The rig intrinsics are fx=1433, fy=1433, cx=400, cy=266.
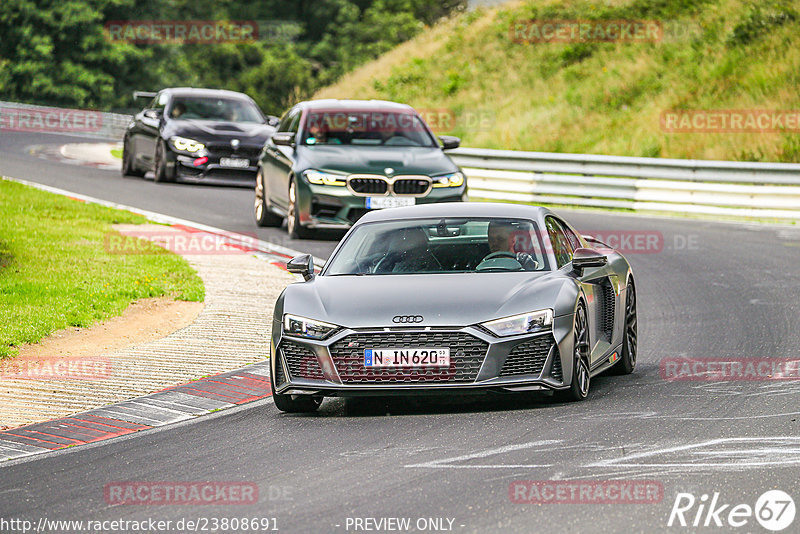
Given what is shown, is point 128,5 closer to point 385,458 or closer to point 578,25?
point 578,25

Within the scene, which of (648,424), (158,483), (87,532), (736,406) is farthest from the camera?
(736,406)

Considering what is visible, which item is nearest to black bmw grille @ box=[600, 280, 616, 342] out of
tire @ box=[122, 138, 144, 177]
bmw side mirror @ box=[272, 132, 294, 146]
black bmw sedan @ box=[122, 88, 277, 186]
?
bmw side mirror @ box=[272, 132, 294, 146]

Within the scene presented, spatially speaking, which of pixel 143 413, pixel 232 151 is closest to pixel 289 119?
pixel 232 151

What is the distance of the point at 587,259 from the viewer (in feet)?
31.0

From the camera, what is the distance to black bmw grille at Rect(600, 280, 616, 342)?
396 inches

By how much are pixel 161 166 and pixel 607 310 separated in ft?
55.2

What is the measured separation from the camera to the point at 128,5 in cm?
6397

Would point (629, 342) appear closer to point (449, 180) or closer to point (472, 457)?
point (472, 457)

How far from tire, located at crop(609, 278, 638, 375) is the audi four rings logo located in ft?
7.76

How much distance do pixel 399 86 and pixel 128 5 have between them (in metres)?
22.1

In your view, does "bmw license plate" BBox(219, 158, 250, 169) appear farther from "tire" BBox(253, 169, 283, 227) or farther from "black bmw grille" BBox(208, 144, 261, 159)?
"tire" BBox(253, 169, 283, 227)

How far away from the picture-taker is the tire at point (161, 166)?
2555cm

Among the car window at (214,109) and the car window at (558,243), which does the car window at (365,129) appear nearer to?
the car window at (214,109)

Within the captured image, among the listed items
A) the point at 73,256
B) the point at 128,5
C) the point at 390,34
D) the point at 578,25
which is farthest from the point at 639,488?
the point at 390,34
